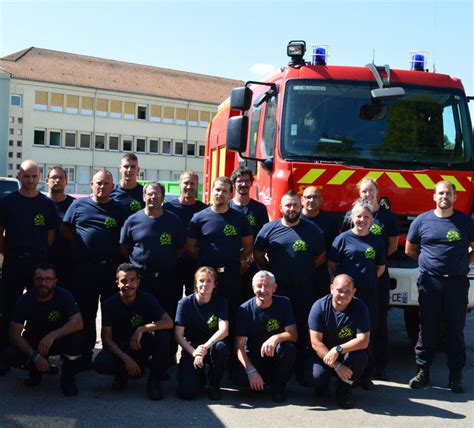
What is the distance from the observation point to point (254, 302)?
21.1 feet

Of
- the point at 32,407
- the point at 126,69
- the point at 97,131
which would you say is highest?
the point at 126,69

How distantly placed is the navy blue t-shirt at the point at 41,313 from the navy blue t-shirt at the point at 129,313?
31cm

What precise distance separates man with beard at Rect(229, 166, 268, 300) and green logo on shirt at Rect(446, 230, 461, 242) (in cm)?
175

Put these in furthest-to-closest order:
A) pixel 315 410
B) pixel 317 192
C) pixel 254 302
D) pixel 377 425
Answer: pixel 317 192
pixel 254 302
pixel 315 410
pixel 377 425

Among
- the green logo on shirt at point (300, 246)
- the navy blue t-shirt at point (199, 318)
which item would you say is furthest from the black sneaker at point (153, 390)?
the green logo on shirt at point (300, 246)

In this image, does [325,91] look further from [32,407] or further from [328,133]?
[32,407]

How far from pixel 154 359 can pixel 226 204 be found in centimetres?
150

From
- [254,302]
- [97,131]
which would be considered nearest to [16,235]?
[254,302]

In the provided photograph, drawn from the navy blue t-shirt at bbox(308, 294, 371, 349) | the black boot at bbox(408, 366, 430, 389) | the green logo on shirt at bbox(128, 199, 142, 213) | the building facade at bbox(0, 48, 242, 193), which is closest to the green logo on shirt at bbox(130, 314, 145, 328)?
the green logo on shirt at bbox(128, 199, 142, 213)

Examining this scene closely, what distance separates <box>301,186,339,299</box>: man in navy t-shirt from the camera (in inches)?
273

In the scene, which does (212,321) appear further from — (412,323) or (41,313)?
(412,323)

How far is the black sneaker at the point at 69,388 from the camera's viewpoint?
6.06 meters

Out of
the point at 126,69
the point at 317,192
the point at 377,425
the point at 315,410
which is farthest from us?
the point at 126,69

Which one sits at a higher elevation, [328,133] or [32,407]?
[328,133]
